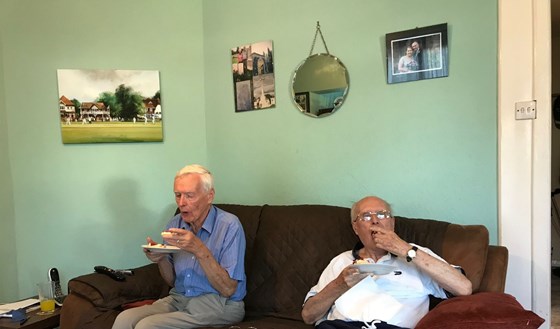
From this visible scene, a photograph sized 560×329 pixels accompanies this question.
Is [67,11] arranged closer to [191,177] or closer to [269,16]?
[269,16]

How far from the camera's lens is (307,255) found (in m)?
2.18

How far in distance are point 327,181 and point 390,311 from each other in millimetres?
1043

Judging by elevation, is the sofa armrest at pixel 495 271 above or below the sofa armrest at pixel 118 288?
above

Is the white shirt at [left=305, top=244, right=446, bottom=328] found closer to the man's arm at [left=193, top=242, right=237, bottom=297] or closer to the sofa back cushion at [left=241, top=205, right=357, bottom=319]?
the sofa back cushion at [left=241, top=205, right=357, bottom=319]

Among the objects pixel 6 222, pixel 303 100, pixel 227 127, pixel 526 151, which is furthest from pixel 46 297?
pixel 526 151

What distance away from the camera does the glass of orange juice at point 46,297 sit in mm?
2174

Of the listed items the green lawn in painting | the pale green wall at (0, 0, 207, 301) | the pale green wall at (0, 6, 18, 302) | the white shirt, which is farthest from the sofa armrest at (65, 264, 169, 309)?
the white shirt

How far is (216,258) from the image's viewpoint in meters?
1.97

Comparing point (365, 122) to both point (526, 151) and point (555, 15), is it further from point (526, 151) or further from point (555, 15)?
point (555, 15)

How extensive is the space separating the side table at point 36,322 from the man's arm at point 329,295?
125 cm

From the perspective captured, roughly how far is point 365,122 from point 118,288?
1574 millimetres

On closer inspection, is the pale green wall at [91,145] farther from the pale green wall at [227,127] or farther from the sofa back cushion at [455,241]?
the sofa back cushion at [455,241]

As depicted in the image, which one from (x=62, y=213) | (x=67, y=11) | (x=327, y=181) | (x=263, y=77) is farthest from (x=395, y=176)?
(x=67, y=11)

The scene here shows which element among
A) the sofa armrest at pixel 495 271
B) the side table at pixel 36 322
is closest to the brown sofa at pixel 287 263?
the sofa armrest at pixel 495 271
